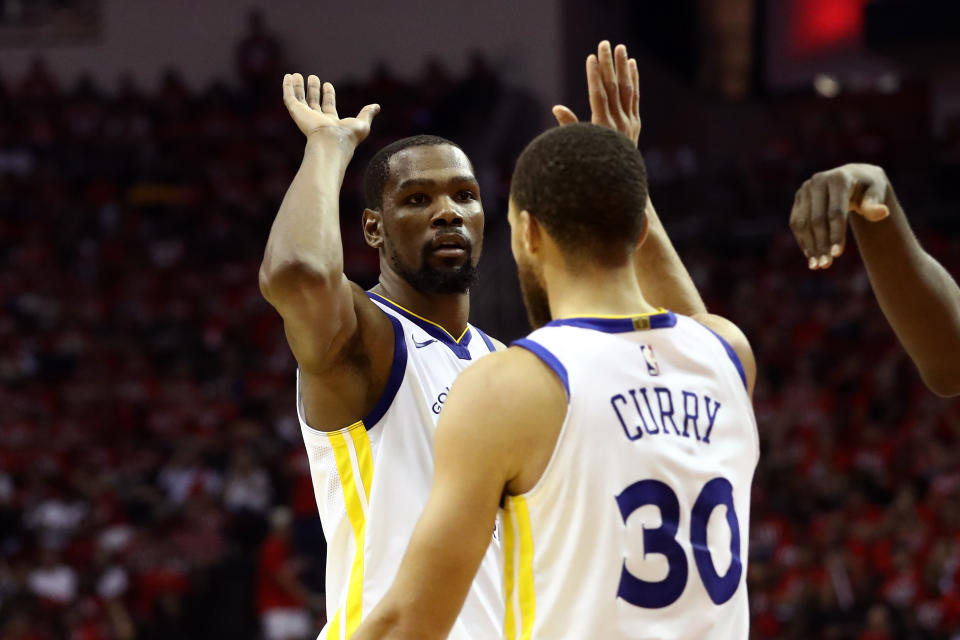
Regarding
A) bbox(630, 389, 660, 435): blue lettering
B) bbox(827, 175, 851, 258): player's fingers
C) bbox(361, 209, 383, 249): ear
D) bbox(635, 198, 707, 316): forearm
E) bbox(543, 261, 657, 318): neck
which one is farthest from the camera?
bbox(361, 209, 383, 249): ear

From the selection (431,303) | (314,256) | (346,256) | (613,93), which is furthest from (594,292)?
(346,256)

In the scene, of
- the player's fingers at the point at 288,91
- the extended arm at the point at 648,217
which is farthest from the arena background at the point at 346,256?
the player's fingers at the point at 288,91

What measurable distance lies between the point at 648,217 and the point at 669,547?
102 centimetres

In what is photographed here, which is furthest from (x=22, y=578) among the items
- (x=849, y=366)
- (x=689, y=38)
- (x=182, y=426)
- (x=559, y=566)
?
(x=689, y=38)

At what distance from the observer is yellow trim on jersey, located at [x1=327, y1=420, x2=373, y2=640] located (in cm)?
335

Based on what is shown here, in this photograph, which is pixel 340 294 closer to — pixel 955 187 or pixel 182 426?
pixel 182 426

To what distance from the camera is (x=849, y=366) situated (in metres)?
13.0

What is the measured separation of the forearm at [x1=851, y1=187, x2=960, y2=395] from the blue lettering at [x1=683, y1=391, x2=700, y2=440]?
80 centimetres

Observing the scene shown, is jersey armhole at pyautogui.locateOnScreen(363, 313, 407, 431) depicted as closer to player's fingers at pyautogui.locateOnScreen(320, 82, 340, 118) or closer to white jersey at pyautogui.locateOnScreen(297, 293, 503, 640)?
white jersey at pyautogui.locateOnScreen(297, 293, 503, 640)

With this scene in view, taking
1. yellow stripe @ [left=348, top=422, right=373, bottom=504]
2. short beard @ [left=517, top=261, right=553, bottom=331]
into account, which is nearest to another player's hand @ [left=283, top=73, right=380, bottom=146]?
yellow stripe @ [left=348, top=422, right=373, bottom=504]

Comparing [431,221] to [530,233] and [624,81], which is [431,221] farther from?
[530,233]

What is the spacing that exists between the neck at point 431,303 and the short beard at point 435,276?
31mm

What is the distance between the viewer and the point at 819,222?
262cm

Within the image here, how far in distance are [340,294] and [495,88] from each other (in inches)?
601
